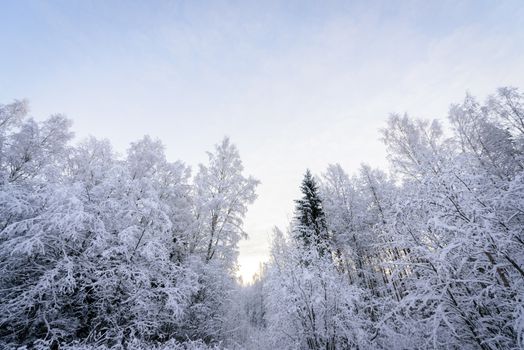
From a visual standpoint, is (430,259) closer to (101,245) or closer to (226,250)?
(101,245)

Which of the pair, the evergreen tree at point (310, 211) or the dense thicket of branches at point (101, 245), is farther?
the evergreen tree at point (310, 211)

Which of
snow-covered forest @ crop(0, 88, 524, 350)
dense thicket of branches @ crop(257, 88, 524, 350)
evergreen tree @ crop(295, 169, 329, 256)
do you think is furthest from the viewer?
evergreen tree @ crop(295, 169, 329, 256)

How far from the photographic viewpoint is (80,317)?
23.7 ft

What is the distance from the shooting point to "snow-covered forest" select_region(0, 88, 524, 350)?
14.9 ft

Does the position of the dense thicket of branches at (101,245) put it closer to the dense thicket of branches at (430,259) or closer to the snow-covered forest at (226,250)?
the snow-covered forest at (226,250)

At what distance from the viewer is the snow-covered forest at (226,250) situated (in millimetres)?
4527

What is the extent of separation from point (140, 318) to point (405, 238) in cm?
845

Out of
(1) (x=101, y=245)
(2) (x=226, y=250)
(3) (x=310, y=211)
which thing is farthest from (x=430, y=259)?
(3) (x=310, y=211)

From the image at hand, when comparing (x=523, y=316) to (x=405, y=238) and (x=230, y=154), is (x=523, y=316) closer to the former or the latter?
(x=405, y=238)

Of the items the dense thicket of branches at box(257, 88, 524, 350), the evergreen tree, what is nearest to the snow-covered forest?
the dense thicket of branches at box(257, 88, 524, 350)

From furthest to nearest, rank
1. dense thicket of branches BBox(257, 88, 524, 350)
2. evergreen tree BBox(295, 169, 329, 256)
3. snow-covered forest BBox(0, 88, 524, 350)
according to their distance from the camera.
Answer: evergreen tree BBox(295, 169, 329, 256) < snow-covered forest BBox(0, 88, 524, 350) < dense thicket of branches BBox(257, 88, 524, 350)

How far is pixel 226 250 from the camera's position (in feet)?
42.6

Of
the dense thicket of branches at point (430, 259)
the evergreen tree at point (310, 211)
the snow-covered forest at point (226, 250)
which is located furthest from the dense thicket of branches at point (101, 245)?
the evergreen tree at point (310, 211)

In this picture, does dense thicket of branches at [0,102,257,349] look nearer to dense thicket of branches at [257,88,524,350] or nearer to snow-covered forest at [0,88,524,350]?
snow-covered forest at [0,88,524,350]
